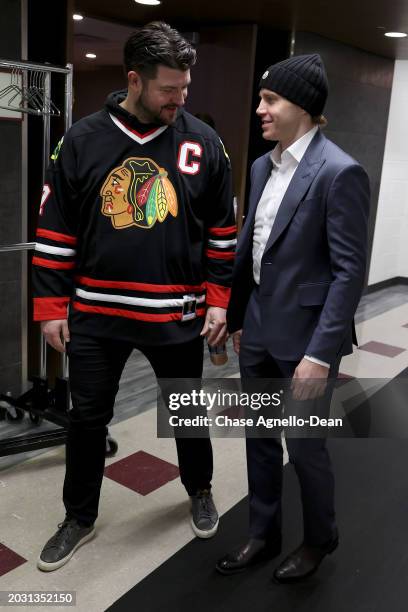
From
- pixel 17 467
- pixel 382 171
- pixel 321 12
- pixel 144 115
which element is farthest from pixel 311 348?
pixel 382 171

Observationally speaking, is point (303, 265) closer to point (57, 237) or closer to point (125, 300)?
point (125, 300)

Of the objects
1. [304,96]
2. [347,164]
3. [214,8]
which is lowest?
[347,164]

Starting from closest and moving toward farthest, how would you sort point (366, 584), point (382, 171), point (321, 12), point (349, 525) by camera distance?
1. point (366, 584)
2. point (349, 525)
3. point (321, 12)
4. point (382, 171)

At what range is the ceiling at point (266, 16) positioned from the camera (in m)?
3.64

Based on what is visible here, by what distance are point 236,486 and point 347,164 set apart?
4.62ft

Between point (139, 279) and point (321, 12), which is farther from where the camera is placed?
point (321, 12)

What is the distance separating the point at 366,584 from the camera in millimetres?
1910

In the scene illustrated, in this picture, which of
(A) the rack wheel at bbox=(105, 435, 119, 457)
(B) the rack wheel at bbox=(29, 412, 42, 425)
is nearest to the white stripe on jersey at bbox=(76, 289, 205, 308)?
(A) the rack wheel at bbox=(105, 435, 119, 457)

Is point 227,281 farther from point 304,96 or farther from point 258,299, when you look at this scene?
point 304,96

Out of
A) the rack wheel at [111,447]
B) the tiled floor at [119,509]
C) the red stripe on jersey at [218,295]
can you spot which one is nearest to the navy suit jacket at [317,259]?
the red stripe on jersey at [218,295]

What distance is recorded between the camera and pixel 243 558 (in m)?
1.92

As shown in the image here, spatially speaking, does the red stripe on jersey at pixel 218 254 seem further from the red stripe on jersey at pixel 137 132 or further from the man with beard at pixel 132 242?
the red stripe on jersey at pixel 137 132

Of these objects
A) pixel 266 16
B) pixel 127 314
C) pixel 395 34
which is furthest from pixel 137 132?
pixel 395 34

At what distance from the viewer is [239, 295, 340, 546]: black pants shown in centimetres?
176
